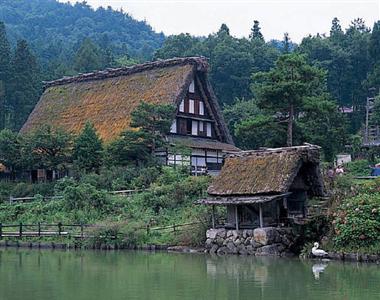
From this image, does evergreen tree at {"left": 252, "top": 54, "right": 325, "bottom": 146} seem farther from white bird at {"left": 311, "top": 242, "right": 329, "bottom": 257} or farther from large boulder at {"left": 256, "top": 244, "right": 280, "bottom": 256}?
white bird at {"left": 311, "top": 242, "right": 329, "bottom": 257}

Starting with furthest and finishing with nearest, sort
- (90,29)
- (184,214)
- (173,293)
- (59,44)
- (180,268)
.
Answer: (90,29)
(59,44)
(184,214)
(180,268)
(173,293)

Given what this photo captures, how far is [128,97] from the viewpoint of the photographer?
43.2 metres

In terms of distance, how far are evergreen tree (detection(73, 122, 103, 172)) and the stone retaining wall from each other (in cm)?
1374

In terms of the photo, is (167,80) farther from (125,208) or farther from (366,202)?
(366,202)

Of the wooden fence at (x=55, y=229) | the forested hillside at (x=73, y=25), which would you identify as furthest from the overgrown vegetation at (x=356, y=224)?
the forested hillside at (x=73, y=25)

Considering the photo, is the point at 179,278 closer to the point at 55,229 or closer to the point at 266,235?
the point at 266,235

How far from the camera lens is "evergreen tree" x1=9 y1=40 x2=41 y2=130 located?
56.6 m

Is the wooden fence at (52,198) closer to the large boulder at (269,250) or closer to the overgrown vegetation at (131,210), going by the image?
the overgrown vegetation at (131,210)

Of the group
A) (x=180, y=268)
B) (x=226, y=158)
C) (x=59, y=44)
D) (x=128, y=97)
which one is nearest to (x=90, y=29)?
(x=59, y=44)

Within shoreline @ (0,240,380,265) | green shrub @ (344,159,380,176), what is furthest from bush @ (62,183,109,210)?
green shrub @ (344,159,380,176)

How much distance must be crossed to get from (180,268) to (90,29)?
100 metres

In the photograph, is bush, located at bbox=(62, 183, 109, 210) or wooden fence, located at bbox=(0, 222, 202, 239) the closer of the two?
wooden fence, located at bbox=(0, 222, 202, 239)

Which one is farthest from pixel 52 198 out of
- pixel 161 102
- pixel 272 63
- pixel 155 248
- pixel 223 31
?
pixel 223 31

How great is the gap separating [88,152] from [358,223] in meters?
19.5
